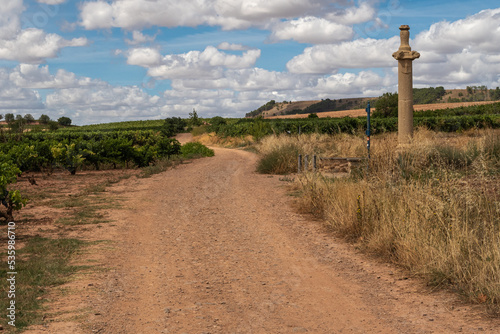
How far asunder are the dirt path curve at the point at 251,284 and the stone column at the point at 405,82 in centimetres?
671

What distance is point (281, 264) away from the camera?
6.59 metres

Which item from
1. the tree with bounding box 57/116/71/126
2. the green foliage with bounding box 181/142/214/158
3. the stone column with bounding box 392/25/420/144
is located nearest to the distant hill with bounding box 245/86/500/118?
the tree with bounding box 57/116/71/126

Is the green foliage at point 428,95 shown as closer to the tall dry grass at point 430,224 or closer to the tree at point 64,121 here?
the tree at point 64,121

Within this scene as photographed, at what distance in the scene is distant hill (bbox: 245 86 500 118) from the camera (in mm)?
123812

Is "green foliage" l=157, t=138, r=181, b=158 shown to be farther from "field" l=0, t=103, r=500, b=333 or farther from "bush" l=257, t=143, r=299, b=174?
"field" l=0, t=103, r=500, b=333

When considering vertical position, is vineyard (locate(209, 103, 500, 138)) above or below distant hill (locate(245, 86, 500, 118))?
below

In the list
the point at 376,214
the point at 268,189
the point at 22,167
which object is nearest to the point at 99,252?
the point at 376,214

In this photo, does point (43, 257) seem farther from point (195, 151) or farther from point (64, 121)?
point (64, 121)

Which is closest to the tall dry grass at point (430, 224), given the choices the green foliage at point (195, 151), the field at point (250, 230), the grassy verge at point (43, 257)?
the field at point (250, 230)

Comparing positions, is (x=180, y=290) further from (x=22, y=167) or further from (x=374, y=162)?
(x=22, y=167)

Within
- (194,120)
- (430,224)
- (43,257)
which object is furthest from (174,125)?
(430,224)

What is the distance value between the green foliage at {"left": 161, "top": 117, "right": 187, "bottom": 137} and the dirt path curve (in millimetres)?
52271

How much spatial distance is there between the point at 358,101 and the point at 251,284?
12706cm

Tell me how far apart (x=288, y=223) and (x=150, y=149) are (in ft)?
44.8
